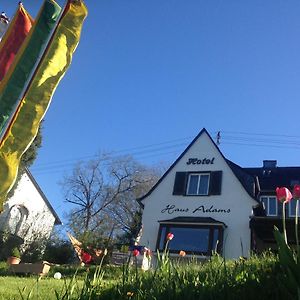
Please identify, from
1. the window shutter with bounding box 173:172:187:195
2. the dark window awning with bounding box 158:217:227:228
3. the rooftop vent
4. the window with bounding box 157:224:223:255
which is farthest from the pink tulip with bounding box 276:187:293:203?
the rooftop vent

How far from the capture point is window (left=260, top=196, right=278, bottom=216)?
23.0 metres

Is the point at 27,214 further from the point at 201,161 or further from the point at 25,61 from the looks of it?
the point at 25,61

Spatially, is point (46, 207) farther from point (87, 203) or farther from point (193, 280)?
point (193, 280)

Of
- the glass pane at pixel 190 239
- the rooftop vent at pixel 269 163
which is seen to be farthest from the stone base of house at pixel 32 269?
the rooftop vent at pixel 269 163

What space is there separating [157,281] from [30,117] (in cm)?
262

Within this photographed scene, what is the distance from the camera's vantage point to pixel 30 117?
16.9 ft

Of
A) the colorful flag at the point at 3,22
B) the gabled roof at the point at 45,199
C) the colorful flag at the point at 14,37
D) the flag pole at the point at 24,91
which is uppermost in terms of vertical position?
the gabled roof at the point at 45,199

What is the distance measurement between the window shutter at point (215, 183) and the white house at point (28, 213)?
9374 millimetres

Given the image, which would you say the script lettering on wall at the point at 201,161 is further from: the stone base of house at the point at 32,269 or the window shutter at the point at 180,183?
the stone base of house at the point at 32,269

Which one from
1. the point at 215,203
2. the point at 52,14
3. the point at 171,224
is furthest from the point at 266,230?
the point at 52,14

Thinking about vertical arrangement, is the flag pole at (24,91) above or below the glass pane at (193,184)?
below

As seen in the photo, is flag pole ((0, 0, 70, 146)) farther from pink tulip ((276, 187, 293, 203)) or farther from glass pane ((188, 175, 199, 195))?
glass pane ((188, 175, 199, 195))

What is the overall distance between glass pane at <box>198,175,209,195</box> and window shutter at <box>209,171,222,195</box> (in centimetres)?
33

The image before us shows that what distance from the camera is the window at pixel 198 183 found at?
21531mm
